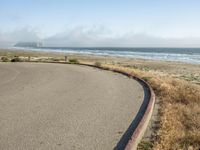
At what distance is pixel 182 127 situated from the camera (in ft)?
26.5

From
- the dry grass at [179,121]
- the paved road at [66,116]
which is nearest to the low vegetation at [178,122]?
the dry grass at [179,121]

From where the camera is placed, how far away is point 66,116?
9078 mm

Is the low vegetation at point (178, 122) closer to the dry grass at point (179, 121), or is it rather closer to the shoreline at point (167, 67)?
the dry grass at point (179, 121)

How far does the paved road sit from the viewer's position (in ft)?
22.2

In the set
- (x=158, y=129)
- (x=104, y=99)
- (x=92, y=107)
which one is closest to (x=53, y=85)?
(x=104, y=99)

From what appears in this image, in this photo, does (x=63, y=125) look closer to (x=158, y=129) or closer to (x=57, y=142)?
(x=57, y=142)

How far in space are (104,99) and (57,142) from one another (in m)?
5.40

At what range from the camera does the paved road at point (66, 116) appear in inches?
266

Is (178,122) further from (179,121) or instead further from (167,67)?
(167,67)

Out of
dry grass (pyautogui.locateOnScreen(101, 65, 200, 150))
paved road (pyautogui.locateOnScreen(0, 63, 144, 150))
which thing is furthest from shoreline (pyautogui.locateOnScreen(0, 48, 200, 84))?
paved road (pyautogui.locateOnScreen(0, 63, 144, 150))

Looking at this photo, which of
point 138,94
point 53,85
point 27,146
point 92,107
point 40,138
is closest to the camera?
point 27,146

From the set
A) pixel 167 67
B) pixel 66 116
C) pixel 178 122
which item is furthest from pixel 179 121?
pixel 167 67

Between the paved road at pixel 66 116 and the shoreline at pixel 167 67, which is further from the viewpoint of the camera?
the shoreline at pixel 167 67

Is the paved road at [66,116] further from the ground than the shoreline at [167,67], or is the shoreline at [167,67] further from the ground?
the paved road at [66,116]
